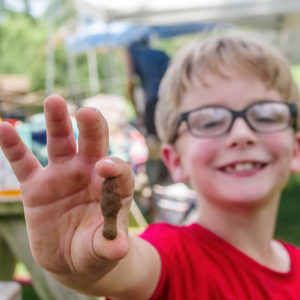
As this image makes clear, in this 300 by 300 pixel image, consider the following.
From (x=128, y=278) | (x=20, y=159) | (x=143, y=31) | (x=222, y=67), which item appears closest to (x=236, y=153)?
(x=222, y=67)

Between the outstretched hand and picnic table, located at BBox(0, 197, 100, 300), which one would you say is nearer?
the outstretched hand

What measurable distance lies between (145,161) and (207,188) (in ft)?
10.9

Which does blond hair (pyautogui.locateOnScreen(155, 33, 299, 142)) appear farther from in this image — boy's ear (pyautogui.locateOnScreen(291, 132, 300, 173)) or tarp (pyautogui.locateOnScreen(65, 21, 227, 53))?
tarp (pyautogui.locateOnScreen(65, 21, 227, 53))

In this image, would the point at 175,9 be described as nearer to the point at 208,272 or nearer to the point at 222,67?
the point at 222,67

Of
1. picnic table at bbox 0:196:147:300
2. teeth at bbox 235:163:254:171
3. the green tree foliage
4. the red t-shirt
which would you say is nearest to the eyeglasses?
teeth at bbox 235:163:254:171

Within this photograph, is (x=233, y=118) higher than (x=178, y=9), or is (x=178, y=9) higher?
(x=178, y=9)

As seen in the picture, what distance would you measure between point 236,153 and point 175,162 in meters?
0.25

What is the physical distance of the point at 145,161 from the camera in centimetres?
452

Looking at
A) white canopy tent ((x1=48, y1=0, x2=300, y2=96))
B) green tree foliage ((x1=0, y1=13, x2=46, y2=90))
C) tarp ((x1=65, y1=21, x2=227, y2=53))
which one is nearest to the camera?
white canopy tent ((x1=48, y1=0, x2=300, y2=96))

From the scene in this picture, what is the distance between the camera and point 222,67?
1267 millimetres

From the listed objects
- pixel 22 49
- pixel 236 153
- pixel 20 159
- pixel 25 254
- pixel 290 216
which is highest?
pixel 20 159

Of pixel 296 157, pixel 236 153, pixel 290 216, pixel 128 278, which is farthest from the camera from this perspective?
pixel 290 216

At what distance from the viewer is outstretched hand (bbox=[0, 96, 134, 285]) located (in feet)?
2.22

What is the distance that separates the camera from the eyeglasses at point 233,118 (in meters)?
1.20
